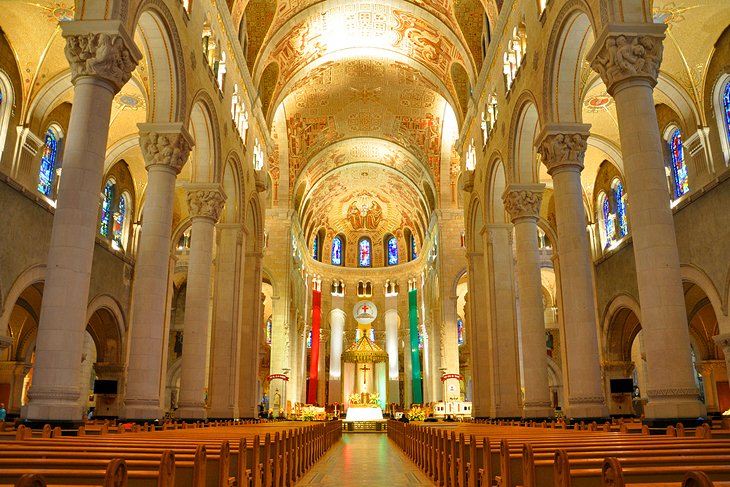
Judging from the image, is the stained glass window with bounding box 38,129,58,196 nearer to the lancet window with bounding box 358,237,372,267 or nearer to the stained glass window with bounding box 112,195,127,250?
the stained glass window with bounding box 112,195,127,250

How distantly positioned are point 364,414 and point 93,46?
88.8ft

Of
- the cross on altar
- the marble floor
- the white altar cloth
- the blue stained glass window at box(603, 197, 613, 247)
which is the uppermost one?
the blue stained glass window at box(603, 197, 613, 247)

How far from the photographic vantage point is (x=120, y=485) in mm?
2918

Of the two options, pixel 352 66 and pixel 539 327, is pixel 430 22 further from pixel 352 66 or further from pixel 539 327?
pixel 539 327

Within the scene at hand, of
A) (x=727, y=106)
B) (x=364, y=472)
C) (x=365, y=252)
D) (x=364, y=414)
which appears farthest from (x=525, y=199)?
(x=365, y=252)

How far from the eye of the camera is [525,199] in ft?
52.7

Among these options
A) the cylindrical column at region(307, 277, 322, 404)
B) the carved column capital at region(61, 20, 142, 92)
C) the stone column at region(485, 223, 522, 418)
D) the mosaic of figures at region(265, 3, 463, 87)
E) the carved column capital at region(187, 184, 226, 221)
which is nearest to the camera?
the carved column capital at region(61, 20, 142, 92)

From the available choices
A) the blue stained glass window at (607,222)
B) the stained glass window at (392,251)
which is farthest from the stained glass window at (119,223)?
the stained glass window at (392,251)

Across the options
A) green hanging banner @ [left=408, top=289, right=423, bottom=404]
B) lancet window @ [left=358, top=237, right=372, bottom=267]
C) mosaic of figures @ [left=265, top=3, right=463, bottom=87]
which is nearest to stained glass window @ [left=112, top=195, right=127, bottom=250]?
mosaic of figures @ [left=265, top=3, right=463, bottom=87]

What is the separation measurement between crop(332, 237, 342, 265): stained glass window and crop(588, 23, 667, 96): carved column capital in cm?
3895

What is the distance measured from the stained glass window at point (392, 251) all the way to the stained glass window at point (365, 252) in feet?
5.74

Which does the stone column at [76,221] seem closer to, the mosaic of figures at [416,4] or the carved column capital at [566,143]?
the carved column capital at [566,143]

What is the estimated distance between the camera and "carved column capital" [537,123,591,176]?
41.9ft

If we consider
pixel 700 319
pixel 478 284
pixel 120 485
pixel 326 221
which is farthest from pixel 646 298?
pixel 326 221
